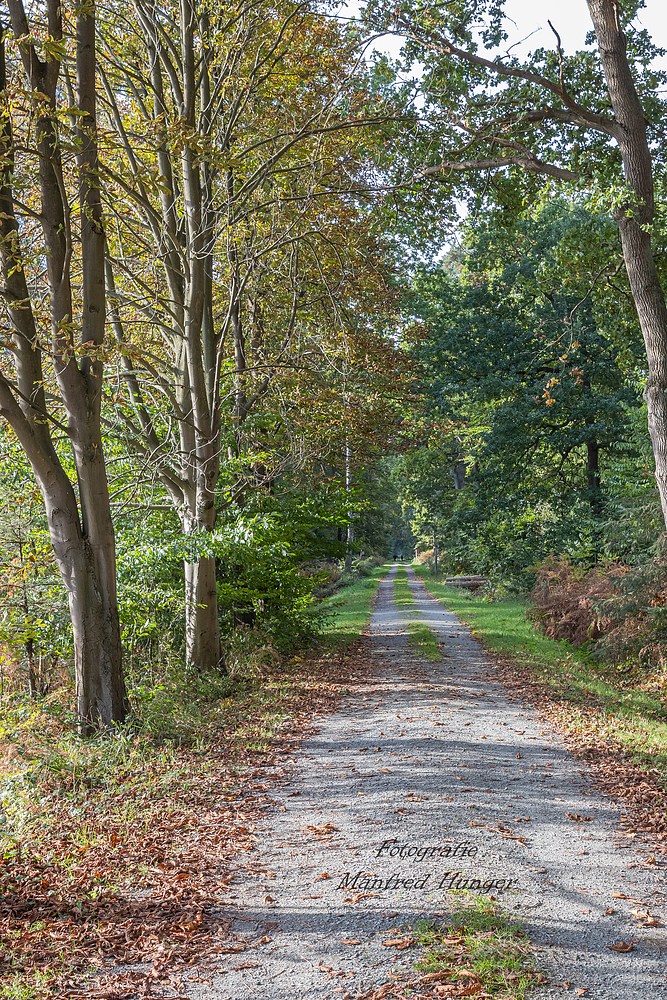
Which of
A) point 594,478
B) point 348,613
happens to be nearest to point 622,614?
point 594,478

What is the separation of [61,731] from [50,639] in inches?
76.2

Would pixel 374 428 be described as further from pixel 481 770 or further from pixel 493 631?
pixel 481 770

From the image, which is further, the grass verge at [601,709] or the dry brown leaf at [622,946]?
the grass verge at [601,709]

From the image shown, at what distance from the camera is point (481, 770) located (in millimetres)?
7512

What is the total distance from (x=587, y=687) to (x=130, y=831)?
7.93 metres

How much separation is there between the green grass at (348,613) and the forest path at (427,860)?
8.03 meters

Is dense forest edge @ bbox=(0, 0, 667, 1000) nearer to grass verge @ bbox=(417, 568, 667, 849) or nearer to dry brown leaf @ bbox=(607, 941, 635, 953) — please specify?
grass verge @ bbox=(417, 568, 667, 849)

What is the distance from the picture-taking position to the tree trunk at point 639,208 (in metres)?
9.19

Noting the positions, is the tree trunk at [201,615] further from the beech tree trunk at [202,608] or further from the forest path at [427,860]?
the forest path at [427,860]

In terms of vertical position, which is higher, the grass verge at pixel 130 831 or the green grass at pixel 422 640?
the grass verge at pixel 130 831

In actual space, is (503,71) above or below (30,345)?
above

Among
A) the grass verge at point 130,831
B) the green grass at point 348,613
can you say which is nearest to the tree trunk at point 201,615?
the grass verge at point 130,831

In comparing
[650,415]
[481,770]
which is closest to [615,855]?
[481,770]

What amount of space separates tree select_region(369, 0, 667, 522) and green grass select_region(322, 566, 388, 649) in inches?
372
